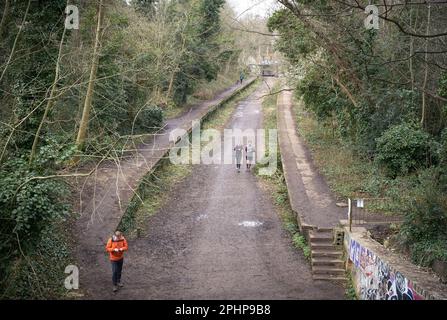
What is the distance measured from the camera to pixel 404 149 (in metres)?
17.1

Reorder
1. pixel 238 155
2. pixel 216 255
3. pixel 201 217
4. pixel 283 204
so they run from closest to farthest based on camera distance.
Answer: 1. pixel 216 255
2. pixel 201 217
3. pixel 283 204
4. pixel 238 155

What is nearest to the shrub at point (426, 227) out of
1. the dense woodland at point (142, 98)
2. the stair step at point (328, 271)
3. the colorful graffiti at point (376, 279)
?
the dense woodland at point (142, 98)

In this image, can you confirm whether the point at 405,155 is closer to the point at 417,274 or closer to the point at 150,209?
the point at 417,274

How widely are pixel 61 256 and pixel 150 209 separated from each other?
19.3 feet

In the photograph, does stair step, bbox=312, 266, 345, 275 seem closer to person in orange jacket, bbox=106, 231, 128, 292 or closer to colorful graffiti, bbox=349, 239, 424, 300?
colorful graffiti, bbox=349, 239, 424, 300

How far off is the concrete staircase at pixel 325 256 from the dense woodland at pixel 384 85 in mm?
1738

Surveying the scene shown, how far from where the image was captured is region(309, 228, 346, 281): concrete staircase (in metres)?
12.6

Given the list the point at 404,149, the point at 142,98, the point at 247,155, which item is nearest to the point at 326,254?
the point at 404,149

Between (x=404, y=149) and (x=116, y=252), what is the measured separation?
11.3 meters

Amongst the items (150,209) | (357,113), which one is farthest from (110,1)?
(357,113)

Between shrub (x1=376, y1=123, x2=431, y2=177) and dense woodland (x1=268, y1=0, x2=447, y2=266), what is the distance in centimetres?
3

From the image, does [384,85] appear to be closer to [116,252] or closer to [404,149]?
[404,149]

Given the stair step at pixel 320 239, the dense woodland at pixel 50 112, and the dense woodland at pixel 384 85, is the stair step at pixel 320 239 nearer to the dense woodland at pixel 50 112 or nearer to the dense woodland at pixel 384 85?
the dense woodland at pixel 384 85

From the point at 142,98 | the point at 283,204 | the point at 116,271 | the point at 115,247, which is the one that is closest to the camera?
the point at 115,247
